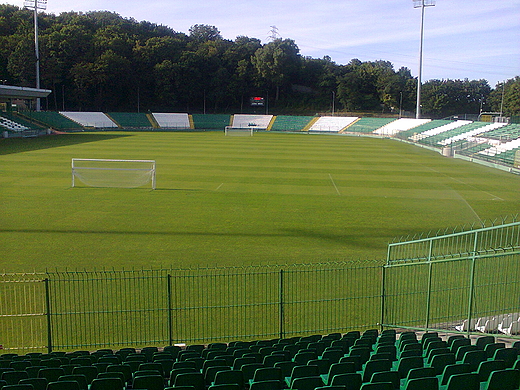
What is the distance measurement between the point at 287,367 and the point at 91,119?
283ft

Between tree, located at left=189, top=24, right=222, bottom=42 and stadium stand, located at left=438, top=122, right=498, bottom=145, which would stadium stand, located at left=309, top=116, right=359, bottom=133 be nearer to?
stadium stand, located at left=438, top=122, right=498, bottom=145

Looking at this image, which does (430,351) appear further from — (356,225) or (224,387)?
(356,225)

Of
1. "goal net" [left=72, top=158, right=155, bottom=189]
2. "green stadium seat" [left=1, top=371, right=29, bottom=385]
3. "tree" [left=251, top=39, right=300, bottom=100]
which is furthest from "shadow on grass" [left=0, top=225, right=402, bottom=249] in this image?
"tree" [left=251, top=39, right=300, bottom=100]

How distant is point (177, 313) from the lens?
40.8 ft

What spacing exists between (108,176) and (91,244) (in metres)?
13.3

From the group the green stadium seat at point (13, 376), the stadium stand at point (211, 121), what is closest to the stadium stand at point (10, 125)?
the stadium stand at point (211, 121)

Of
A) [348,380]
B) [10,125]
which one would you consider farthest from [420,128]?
[348,380]

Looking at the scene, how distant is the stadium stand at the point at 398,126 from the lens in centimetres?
7725

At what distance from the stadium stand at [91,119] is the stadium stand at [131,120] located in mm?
1476

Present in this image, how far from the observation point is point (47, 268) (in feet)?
49.4

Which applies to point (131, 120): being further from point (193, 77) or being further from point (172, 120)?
point (193, 77)

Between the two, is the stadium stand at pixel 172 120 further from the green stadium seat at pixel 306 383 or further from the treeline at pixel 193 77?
the green stadium seat at pixel 306 383

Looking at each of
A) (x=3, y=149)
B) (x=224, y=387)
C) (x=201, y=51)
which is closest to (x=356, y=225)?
(x=224, y=387)

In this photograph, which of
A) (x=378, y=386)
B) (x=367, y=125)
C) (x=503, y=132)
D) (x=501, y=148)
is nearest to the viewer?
(x=378, y=386)
